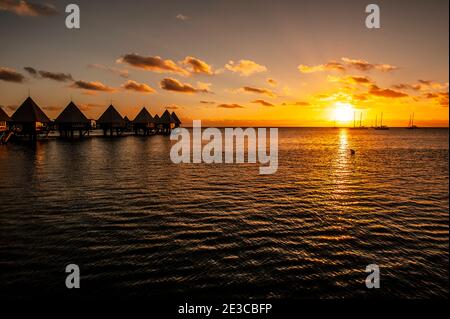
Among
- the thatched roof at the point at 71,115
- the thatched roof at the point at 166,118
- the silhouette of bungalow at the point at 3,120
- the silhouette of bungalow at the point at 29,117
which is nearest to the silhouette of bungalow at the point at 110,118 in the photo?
the thatched roof at the point at 71,115

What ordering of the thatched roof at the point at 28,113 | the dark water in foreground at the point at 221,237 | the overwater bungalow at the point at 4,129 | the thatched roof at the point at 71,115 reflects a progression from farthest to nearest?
1. the thatched roof at the point at 71,115
2. the thatched roof at the point at 28,113
3. the overwater bungalow at the point at 4,129
4. the dark water in foreground at the point at 221,237

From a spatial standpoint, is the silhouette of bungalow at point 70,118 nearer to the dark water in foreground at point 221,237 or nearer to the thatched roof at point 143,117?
the thatched roof at point 143,117

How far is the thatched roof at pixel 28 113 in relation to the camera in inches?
2176

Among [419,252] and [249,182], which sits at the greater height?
[249,182]

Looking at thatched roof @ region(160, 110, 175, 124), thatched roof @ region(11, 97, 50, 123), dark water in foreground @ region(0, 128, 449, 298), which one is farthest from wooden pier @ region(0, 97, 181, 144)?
dark water in foreground @ region(0, 128, 449, 298)

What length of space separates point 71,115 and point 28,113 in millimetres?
10255

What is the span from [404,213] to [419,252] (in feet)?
17.3

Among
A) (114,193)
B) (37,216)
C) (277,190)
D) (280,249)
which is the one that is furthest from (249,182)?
(37,216)

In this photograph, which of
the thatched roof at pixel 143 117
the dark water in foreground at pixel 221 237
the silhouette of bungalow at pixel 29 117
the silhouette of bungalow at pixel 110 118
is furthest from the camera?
the thatched roof at pixel 143 117

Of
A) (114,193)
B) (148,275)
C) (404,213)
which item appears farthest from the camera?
(114,193)

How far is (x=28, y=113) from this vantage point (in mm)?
55875

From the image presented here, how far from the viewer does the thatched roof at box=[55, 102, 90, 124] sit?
65131 millimetres
